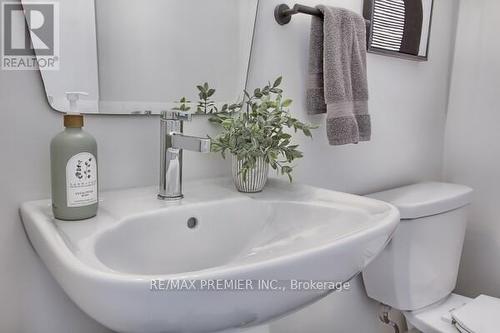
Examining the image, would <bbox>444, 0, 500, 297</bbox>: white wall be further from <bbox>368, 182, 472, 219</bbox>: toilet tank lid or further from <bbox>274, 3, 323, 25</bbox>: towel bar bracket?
<bbox>274, 3, 323, 25</bbox>: towel bar bracket

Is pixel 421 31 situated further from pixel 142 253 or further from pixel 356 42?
pixel 142 253

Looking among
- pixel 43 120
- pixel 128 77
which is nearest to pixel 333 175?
pixel 128 77

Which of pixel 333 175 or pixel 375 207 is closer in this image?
pixel 375 207

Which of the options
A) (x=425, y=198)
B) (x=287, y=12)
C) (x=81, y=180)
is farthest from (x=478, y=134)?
(x=81, y=180)

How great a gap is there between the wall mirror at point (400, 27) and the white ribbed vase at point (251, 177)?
667 mm

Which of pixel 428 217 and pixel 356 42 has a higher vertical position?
pixel 356 42

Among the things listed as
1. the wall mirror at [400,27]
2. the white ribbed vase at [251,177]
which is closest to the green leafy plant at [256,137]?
the white ribbed vase at [251,177]

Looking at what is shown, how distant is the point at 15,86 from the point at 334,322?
1.09 meters

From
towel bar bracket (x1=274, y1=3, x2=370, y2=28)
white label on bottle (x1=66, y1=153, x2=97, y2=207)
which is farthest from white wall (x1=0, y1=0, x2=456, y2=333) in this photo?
white label on bottle (x1=66, y1=153, x2=97, y2=207)

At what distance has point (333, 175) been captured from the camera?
1225mm

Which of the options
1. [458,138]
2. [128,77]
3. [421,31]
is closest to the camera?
[128,77]

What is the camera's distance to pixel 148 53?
2.72 ft

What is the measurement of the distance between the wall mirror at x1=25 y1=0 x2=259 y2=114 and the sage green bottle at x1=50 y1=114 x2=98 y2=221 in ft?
0.37

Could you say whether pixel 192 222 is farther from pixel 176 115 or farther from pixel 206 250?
pixel 176 115
